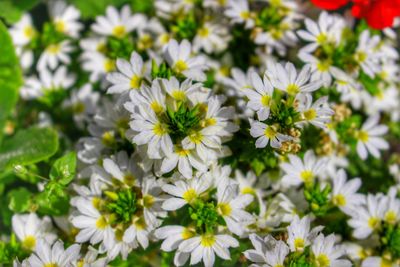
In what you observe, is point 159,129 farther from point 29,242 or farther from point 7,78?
point 7,78

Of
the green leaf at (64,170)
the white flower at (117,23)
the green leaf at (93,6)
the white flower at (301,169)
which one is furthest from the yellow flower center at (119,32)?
the white flower at (301,169)

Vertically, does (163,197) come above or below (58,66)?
above

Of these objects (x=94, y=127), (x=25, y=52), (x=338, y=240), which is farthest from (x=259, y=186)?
(x=25, y=52)

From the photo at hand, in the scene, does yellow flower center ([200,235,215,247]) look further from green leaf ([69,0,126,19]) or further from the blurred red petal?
green leaf ([69,0,126,19])

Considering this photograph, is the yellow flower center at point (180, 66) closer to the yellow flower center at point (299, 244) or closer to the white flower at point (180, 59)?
the white flower at point (180, 59)

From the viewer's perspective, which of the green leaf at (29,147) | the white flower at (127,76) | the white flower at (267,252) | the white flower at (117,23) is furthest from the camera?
the white flower at (117,23)

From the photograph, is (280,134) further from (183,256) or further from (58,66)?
A: (58,66)
